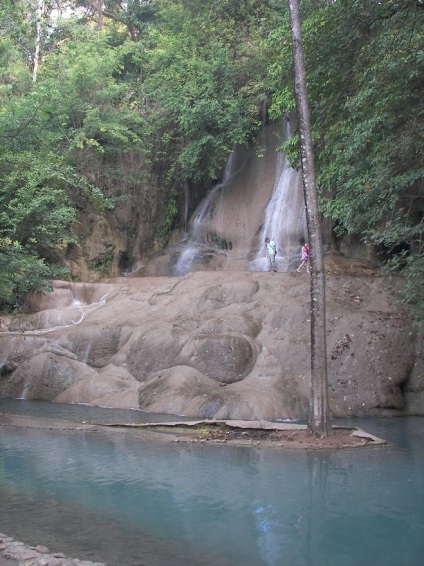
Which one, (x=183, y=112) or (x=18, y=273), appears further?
(x=183, y=112)

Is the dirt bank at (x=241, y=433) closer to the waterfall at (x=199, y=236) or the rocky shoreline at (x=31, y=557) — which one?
the rocky shoreline at (x=31, y=557)

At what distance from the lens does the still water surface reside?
211 inches

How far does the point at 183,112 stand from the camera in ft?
85.5

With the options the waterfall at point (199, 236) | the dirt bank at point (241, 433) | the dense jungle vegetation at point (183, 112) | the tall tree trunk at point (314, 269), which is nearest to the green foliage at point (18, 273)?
the dense jungle vegetation at point (183, 112)

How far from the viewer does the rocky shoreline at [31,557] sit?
470cm

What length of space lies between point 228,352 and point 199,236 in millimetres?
13244

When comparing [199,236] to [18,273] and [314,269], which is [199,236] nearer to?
[18,273]

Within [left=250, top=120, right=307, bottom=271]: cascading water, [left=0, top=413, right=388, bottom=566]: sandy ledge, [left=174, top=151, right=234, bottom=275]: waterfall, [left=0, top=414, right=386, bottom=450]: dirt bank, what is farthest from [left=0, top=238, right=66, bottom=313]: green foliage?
[left=250, top=120, right=307, bottom=271]: cascading water

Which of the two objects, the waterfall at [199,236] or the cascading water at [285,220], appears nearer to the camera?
the cascading water at [285,220]

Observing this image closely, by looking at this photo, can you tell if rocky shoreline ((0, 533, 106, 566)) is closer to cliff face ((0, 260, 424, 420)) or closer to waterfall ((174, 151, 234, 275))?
cliff face ((0, 260, 424, 420))

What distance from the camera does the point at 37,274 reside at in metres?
19.2

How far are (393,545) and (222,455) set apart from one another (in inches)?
160

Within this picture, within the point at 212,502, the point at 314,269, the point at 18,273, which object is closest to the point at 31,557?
the point at 212,502

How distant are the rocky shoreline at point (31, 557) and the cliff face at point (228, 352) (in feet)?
25.4
